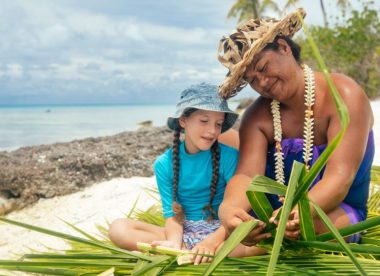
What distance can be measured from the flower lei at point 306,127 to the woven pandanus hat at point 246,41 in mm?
171

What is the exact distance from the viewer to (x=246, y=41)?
6.65 ft

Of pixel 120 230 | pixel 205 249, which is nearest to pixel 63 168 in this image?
pixel 120 230

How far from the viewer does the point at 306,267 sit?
1635 millimetres

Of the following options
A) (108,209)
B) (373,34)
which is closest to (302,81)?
(108,209)

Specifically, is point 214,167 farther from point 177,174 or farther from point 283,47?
point 283,47

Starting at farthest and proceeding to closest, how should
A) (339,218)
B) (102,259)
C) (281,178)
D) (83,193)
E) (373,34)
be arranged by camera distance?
(373,34), (83,193), (281,178), (339,218), (102,259)

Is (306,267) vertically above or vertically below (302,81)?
below

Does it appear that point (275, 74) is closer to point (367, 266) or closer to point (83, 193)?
point (367, 266)

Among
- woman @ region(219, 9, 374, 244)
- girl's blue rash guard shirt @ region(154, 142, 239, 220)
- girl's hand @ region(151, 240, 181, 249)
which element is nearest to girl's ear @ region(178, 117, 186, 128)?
girl's blue rash guard shirt @ region(154, 142, 239, 220)

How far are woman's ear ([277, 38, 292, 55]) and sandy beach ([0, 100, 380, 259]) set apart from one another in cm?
234

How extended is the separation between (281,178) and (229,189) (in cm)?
24

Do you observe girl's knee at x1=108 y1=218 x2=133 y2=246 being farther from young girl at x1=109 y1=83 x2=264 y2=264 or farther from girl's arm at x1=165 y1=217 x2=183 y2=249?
girl's arm at x1=165 y1=217 x2=183 y2=249

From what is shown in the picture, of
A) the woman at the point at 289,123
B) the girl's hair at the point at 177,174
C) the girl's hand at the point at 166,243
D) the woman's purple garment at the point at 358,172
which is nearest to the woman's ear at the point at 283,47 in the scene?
the woman at the point at 289,123

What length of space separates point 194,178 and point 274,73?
72 cm
